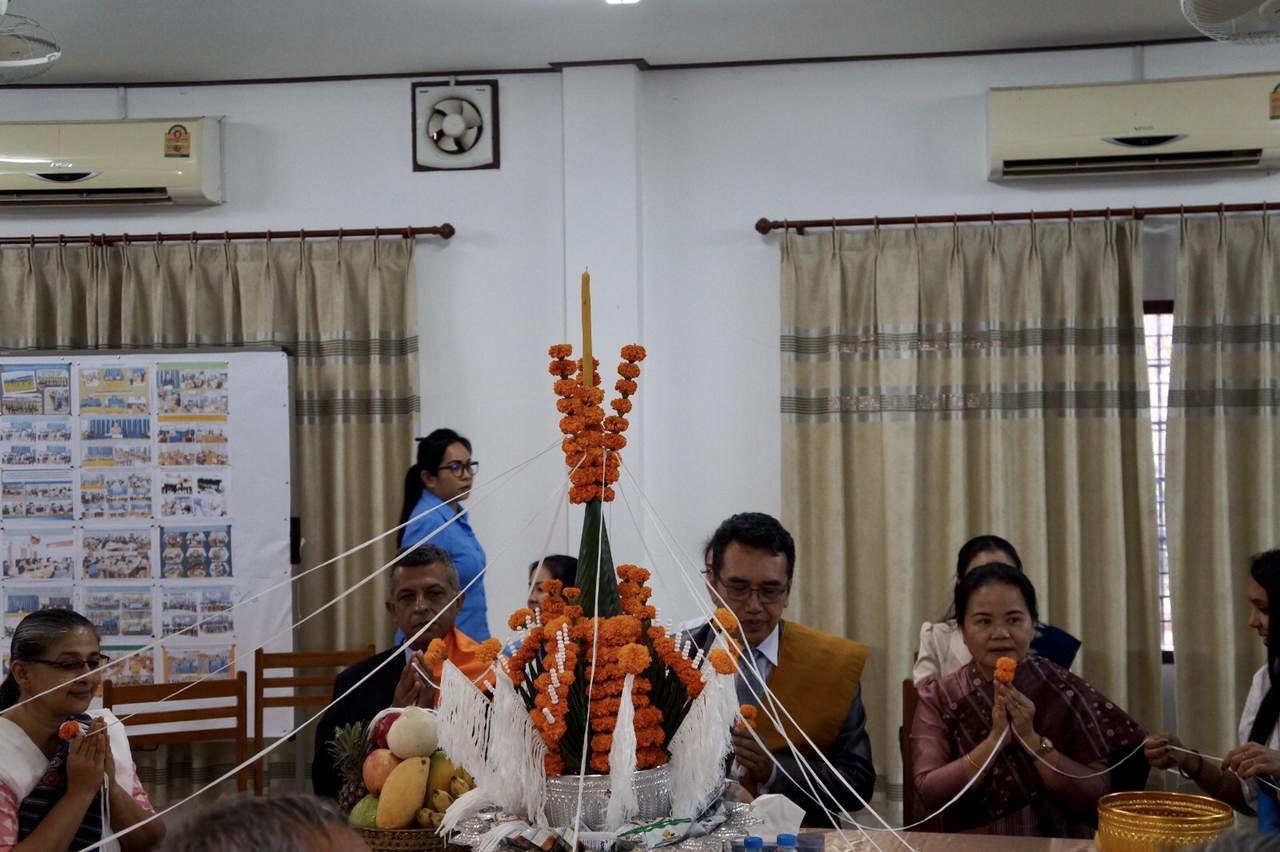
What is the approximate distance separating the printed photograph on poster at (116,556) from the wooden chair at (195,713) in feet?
1.55

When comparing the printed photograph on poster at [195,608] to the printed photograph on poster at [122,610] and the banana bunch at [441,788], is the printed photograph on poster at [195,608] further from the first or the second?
the banana bunch at [441,788]

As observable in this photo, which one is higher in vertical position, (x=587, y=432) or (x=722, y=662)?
(x=587, y=432)

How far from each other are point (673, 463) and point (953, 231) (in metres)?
1.29

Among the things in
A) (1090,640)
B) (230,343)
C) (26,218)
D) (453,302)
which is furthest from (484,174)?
(1090,640)

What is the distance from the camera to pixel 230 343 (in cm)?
478

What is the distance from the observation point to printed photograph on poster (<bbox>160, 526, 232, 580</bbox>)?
4.57 metres

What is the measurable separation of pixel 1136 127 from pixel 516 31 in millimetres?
2108

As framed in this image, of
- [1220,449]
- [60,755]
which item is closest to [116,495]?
[60,755]

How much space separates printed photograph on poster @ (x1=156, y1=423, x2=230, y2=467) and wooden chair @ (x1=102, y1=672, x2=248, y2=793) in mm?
774

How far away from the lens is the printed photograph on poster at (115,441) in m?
4.62

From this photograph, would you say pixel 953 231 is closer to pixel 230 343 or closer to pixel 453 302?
pixel 453 302

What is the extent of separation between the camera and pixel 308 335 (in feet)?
15.7

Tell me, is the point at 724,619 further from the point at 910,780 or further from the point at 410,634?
the point at 410,634

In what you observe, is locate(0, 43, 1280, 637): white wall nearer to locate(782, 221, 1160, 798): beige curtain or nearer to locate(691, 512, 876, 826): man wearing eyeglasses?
locate(782, 221, 1160, 798): beige curtain
